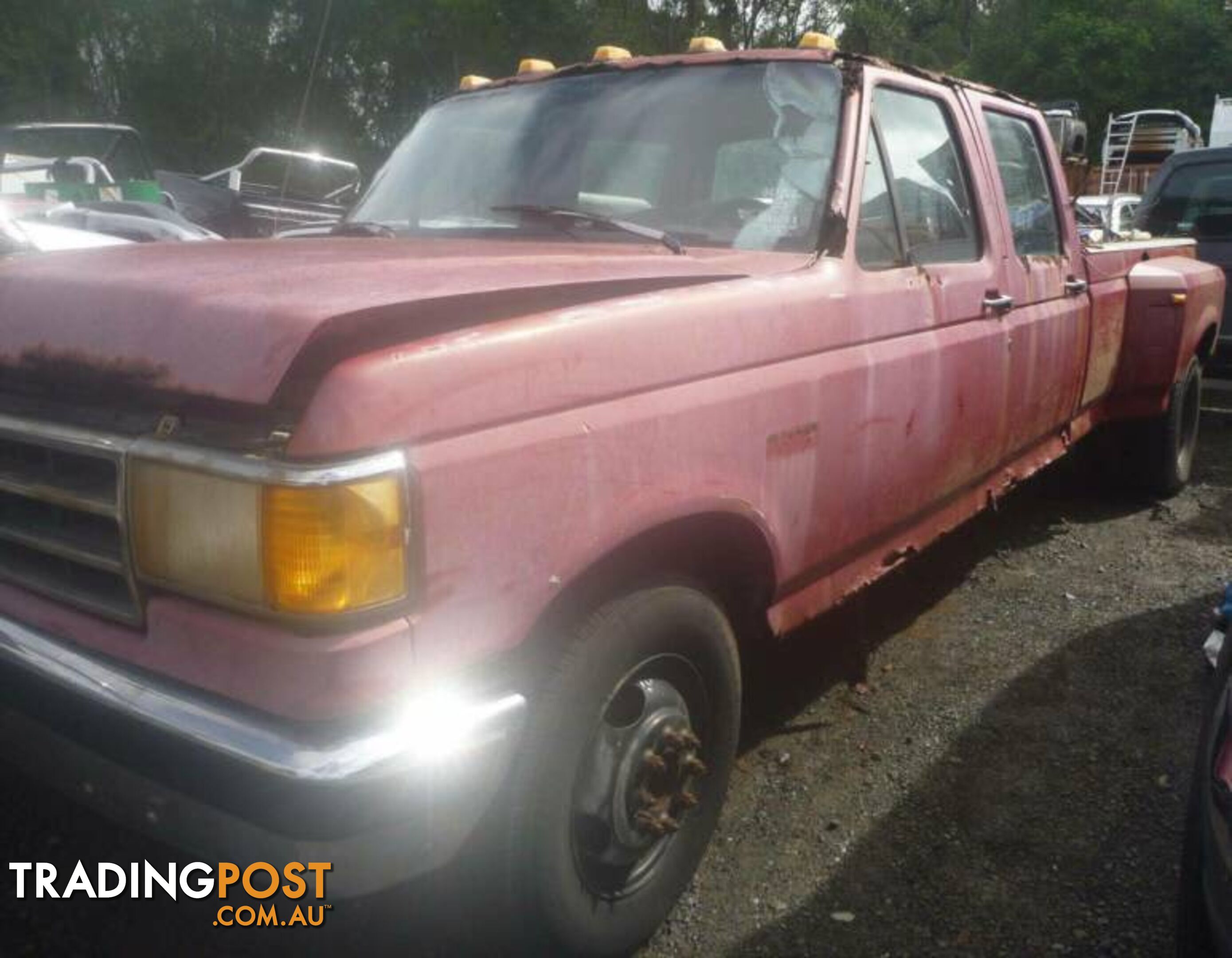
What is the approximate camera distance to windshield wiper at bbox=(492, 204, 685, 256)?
2.81 meters

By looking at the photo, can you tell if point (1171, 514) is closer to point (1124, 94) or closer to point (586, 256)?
point (586, 256)

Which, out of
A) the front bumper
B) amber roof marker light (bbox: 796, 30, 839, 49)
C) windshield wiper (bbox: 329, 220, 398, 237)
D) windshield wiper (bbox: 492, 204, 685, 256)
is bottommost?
the front bumper

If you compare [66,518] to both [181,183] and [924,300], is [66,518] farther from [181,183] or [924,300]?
[181,183]

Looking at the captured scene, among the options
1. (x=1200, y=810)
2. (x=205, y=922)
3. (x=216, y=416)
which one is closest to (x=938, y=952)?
(x=1200, y=810)

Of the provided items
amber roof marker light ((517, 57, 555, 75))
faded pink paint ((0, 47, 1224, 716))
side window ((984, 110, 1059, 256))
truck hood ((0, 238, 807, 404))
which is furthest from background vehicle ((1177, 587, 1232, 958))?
amber roof marker light ((517, 57, 555, 75))

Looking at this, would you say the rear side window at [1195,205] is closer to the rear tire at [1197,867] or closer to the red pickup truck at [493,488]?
the red pickup truck at [493,488]

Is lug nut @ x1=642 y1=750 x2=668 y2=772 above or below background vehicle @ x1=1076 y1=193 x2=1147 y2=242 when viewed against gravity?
→ below

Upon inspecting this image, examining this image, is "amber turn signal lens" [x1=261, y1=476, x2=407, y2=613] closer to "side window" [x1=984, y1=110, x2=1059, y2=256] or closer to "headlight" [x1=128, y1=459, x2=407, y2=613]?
"headlight" [x1=128, y1=459, x2=407, y2=613]

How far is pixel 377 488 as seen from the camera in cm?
168

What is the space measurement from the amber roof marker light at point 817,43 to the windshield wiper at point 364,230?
4.37 ft

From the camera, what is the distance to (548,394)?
1.94 m

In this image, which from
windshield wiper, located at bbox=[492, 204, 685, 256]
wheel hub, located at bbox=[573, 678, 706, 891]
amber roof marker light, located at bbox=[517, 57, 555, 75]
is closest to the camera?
wheel hub, located at bbox=[573, 678, 706, 891]

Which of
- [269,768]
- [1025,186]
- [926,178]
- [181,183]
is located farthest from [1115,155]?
[269,768]

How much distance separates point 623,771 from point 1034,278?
265 cm
